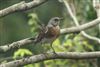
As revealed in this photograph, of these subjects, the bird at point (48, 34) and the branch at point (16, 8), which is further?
the bird at point (48, 34)

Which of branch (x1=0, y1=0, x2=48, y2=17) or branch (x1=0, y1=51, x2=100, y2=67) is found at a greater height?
branch (x1=0, y1=0, x2=48, y2=17)

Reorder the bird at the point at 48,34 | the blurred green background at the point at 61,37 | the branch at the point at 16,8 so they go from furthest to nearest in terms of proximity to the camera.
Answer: the blurred green background at the point at 61,37
the bird at the point at 48,34
the branch at the point at 16,8

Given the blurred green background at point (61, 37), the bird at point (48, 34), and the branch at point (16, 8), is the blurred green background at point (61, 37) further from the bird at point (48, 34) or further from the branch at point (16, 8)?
the branch at point (16, 8)

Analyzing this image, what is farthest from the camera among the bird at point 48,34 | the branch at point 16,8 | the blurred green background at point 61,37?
the blurred green background at point 61,37

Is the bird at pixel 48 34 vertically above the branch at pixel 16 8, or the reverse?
the branch at pixel 16 8

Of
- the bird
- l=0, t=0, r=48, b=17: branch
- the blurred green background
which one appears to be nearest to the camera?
l=0, t=0, r=48, b=17: branch

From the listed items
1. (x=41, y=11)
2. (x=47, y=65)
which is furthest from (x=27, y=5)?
(x=41, y=11)

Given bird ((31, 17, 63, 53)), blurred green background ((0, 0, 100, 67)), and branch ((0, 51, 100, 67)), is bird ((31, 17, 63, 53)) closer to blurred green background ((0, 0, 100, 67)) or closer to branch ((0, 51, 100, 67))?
branch ((0, 51, 100, 67))

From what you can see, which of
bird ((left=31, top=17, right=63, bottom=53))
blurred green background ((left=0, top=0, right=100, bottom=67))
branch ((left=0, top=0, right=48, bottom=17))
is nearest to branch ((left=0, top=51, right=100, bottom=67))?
bird ((left=31, top=17, right=63, bottom=53))

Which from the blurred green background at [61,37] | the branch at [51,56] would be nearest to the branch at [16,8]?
the branch at [51,56]

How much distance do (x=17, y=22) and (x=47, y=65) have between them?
4802 mm

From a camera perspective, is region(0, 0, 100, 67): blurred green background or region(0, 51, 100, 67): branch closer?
region(0, 51, 100, 67): branch

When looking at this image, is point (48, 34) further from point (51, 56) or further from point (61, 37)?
point (61, 37)

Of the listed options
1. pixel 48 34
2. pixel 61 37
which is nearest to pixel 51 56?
pixel 48 34
